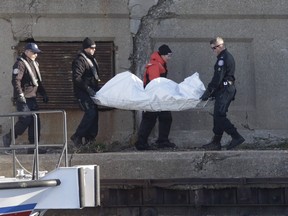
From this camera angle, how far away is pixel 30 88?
1320 centimetres

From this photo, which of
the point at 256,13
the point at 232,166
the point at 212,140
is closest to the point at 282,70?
the point at 256,13

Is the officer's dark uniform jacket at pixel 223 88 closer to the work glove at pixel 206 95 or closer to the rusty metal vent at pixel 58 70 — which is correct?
the work glove at pixel 206 95

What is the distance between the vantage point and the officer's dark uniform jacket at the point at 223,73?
13.1m

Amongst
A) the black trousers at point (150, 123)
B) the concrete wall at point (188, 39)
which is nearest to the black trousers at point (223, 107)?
the black trousers at point (150, 123)

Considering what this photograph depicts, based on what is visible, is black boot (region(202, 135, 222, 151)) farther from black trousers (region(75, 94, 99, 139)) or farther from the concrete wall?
black trousers (region(75, 94, 99, 139))

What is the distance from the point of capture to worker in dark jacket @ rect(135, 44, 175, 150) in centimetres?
1351

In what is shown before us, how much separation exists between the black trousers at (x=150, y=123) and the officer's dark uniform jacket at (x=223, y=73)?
84 centimetres

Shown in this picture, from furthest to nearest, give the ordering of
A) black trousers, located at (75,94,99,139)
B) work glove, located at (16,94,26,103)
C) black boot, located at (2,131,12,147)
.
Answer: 1. black boot, located at (2,131,12,147)
2. black trousers, located at (75,94,99,139)
3. work glove, located at (16,94,26,103)

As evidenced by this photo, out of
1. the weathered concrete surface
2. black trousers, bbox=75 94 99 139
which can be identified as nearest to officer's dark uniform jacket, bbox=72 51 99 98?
black trousers, bbox=75 94 99 139

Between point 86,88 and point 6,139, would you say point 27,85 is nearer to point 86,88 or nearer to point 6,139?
point 86,88

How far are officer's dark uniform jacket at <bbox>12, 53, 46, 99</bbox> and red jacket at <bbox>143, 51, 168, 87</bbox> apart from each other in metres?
1.51

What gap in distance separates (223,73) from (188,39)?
5.38ft

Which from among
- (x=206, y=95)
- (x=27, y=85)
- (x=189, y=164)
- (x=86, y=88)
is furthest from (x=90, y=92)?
(x=189, y=164)

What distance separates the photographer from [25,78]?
43.2ft
